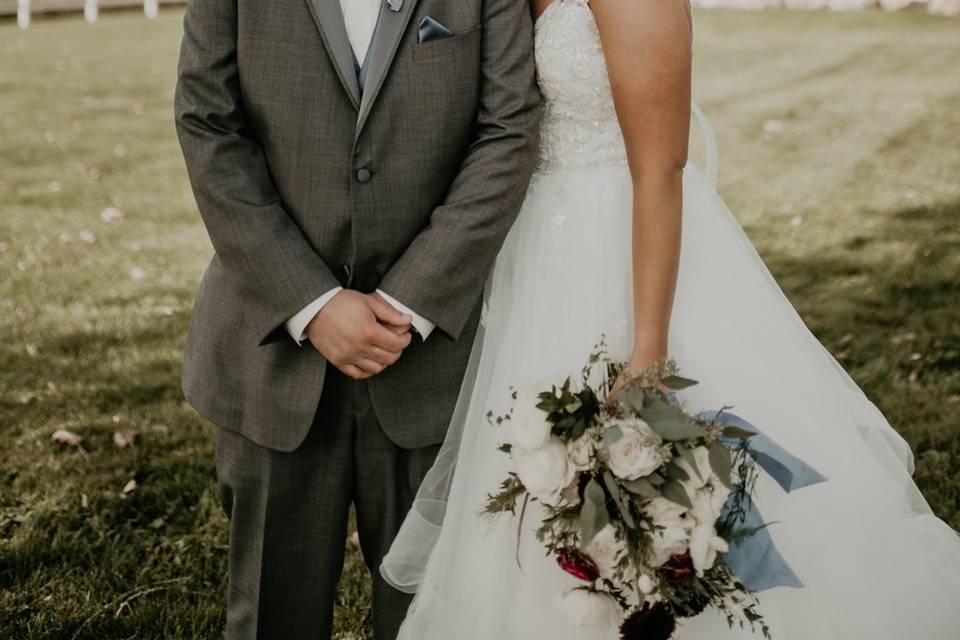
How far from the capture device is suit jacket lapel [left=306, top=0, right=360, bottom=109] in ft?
6.61

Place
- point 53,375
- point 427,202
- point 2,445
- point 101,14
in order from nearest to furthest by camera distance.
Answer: point 427,202
point 2,445
point 53,375
point 101,14

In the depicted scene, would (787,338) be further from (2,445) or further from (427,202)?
(2,445)

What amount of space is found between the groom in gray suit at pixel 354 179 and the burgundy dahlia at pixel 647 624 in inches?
25.5

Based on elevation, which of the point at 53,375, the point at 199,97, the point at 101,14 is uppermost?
the point at 199,97

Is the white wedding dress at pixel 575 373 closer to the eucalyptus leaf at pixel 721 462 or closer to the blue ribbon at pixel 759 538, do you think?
the blue ribbon at pixel 759 538

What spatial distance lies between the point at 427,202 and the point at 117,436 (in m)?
2.48

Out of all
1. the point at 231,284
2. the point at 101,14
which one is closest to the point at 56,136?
the point at 231,284

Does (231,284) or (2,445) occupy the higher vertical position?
(231,284)

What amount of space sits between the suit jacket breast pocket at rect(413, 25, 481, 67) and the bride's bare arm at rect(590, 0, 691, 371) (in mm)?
251

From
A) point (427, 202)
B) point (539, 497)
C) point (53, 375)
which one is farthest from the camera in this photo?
point (53, 375)

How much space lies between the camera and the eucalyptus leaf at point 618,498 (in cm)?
175

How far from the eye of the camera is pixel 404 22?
2.02 meters

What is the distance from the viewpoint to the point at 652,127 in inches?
81.3

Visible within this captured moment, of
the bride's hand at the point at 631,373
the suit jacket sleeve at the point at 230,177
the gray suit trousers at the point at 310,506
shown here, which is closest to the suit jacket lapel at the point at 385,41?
the suit jacket sleeve at the point at 230,177
